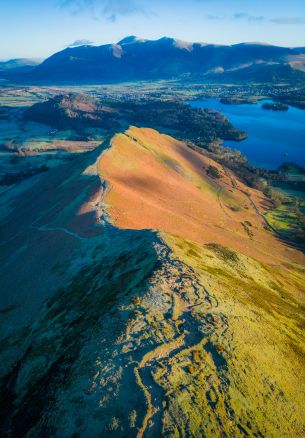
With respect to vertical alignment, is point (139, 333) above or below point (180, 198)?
above

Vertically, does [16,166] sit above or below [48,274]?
below

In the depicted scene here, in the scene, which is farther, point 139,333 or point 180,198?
point 180,198

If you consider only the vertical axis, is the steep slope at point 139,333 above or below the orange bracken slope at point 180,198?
above

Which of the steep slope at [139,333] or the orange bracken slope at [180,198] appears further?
the orange bracken slope at [180,198]

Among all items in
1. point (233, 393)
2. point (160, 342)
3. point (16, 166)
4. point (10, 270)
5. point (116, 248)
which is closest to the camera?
point (233, 393)

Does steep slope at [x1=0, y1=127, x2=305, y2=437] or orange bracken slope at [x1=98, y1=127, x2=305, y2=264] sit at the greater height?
steep slope at [x1=0, y1=127, x2=305, y2=437]

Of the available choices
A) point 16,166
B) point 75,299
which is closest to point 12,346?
point 75,299

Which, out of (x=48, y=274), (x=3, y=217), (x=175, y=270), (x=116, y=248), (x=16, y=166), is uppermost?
(x=175, y=270)

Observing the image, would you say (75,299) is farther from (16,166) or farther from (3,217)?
(16,166)
